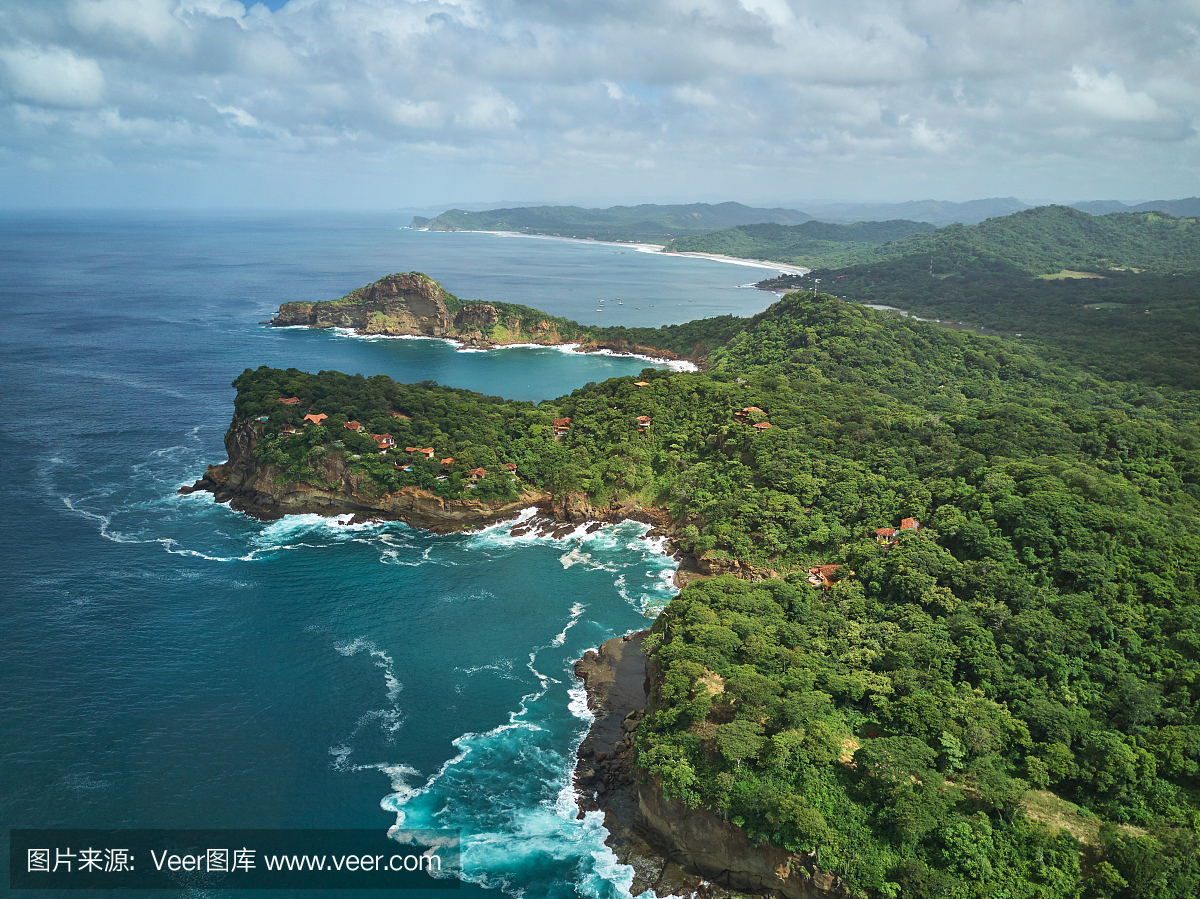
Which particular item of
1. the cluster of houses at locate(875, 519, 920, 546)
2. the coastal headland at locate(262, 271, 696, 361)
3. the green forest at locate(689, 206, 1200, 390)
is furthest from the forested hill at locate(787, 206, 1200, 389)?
the coastal headland at locate(262, 271, 696, 361)

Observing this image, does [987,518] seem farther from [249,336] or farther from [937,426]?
[249,336]

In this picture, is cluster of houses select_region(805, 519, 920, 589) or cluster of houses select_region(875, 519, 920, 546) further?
cluster of houses select_region(875, 519, 920, 546)

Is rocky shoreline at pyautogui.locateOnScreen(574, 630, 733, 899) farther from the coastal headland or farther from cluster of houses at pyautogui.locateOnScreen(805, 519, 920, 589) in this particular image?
the coastal headland

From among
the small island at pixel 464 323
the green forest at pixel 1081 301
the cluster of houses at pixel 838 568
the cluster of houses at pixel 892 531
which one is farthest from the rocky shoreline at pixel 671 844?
the small island at pixel 464 323

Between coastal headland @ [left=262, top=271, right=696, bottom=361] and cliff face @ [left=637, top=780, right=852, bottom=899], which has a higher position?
coastal headland @ [left=262, top=271, right=696, bottom=361]

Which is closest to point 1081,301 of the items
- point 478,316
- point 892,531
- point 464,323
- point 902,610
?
point 478,316

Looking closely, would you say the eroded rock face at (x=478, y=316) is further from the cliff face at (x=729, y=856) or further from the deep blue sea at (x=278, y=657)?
the cliff face at (x=729, y=856)

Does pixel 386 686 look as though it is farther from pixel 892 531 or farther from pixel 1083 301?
pixel 1083 301
